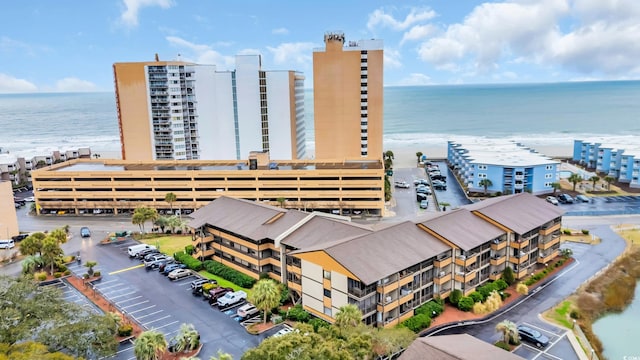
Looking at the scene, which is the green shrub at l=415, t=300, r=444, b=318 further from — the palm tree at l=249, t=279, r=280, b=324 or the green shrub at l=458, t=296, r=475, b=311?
the palm tree at l=249, t=279, r=280, b=324

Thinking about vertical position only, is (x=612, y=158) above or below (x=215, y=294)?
above

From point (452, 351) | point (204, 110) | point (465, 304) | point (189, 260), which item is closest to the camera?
point (452, 351)

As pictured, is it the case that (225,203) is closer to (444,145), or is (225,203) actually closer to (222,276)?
(222,276)

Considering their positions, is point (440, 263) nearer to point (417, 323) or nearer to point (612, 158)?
point (417, 323)

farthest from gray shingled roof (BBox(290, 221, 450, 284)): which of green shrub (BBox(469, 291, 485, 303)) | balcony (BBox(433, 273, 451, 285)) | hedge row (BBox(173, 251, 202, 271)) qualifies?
hedge row (BBox(173, 251, 202, 271))

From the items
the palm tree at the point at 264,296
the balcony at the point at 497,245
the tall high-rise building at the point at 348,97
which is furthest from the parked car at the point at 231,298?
the tall high-rise building at the point at 348,97

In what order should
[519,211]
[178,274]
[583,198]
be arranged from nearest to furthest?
[178,274] → [519,211] → [583,198]

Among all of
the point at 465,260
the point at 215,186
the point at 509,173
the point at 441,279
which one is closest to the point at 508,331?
the point at 441,279
